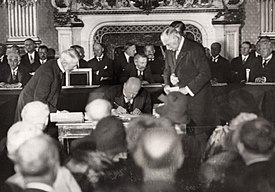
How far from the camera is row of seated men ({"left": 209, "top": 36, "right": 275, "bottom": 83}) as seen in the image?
25.7 ft

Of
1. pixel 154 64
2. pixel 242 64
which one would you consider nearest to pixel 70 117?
pixel 154 64

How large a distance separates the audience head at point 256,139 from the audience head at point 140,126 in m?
0.44

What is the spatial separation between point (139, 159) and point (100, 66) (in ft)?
17.8

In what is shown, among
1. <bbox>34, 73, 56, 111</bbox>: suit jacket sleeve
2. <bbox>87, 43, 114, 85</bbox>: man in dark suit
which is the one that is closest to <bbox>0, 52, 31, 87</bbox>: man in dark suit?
<bbox>87, 43, 114, 85</bbox>: man in dark suit

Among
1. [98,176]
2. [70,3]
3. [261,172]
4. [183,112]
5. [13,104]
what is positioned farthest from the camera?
[70,3]

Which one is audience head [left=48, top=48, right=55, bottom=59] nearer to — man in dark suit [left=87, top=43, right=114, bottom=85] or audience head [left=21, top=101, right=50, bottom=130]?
man in dark suit [left=87, top=43, right=114, bottom=85]

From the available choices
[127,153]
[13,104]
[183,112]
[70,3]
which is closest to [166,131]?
[127,153]

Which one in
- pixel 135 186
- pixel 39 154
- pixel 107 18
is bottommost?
pixel 135 186

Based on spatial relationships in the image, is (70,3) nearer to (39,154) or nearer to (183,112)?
(183,112)

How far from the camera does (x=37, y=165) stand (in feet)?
8.70

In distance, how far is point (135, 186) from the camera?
11.0 feet

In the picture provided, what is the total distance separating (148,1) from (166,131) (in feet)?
23.7

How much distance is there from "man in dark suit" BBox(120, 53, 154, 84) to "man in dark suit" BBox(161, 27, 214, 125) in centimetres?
186

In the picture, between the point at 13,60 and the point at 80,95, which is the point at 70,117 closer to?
the point at 80,95
